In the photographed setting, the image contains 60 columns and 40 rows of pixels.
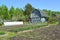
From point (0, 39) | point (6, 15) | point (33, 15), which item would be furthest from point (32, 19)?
point (0, 39)

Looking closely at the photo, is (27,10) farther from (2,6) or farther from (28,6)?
(2,6)

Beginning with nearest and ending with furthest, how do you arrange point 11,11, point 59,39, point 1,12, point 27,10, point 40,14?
point 59,39 < point 1,12 < point 40,14 < point 11,11 < point 27,10

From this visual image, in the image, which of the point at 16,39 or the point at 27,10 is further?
the point at 27,10

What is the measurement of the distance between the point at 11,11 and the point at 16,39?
58.7 m

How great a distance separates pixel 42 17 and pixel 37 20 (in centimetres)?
258

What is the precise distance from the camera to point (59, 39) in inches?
574

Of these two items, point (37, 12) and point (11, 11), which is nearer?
point (37, 12)

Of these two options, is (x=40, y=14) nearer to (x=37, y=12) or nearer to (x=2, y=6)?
(x=37, y=12)

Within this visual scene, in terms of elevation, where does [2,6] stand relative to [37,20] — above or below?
above

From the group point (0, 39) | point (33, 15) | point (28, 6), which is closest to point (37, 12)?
point (33, 15)

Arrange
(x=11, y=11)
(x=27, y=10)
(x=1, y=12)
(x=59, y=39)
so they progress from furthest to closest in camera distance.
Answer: (x=27, y=10) → (x=11, y=11) → (x=1, y=12) → (x=59, y=39)

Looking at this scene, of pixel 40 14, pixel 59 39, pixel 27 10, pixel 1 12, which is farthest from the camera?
pixel 27 10

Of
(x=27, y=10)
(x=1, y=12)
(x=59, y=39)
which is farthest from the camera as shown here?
(x=27, y=10)

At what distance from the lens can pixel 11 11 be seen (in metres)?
73.1
